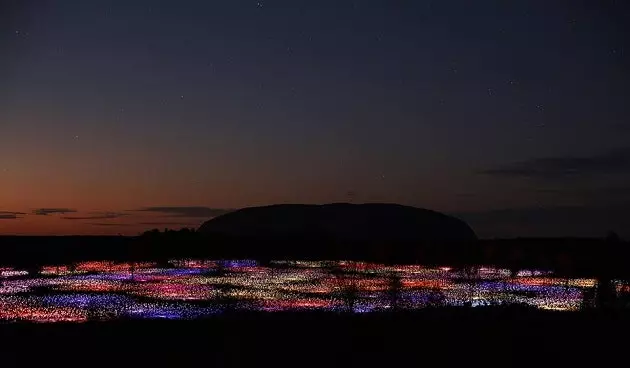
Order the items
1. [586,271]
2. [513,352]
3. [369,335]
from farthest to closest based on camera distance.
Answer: [586,271] < [369,335] < [513,352]

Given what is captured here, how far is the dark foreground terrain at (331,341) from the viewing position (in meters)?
16.3

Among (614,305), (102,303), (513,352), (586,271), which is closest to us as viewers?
(513,352)

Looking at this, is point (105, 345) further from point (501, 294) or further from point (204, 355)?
point (501, 294)

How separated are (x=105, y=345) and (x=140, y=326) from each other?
3.68 meters

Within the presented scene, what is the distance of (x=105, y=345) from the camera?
17984 millimetres

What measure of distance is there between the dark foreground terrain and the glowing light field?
3.77 meters

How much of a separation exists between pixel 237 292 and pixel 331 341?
17793 mm

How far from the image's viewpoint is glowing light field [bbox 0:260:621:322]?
27.3 meters

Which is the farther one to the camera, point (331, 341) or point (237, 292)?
point (237, 292)

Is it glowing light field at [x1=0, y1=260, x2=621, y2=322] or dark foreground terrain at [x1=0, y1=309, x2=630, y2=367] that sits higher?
glowing light field at [x1=0, y1=260, x2=621, y2=322]

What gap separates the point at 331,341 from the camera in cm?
1809

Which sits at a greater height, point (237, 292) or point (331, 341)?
point (237, 292)

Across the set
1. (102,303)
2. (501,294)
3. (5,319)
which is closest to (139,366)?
(5,319)

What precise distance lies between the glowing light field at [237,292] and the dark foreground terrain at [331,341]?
3765mm
